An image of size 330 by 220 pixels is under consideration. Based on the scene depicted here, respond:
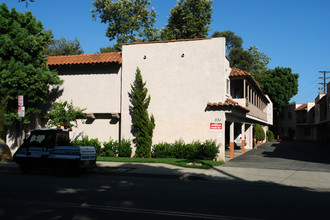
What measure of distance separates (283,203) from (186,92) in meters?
11.4

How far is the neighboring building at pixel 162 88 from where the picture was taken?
17828 millimetres

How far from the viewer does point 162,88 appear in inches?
743

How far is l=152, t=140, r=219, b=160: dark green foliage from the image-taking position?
17062mm

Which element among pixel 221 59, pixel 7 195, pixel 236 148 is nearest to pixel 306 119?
pixel 236 148

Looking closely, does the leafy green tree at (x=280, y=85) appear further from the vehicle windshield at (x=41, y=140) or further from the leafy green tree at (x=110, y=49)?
the vehicle windshield at (x=41, y=140)

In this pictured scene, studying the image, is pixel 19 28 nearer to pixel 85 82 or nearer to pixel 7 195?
pixel 85 82

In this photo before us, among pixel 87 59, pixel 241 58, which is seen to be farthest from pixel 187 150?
pixel 241 58

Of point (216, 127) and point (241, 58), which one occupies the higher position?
point (241, 58)

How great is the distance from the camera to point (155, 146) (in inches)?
722

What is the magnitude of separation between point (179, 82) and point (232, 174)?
750 cm

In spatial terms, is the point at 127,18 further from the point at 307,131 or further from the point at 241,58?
the point at 307,131

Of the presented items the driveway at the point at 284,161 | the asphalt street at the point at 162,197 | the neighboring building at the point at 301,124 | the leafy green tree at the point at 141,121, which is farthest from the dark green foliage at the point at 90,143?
the neighboring building at the point at 301,124

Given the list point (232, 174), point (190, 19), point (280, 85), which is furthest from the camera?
point (280, 85)

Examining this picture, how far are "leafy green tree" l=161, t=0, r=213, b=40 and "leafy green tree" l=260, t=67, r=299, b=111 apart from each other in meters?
22.9
